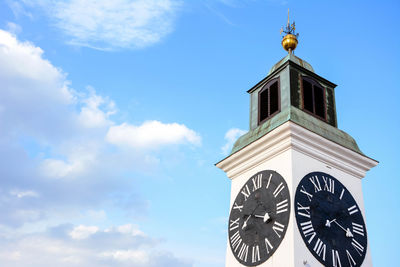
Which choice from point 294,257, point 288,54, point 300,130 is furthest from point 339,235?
point 288,54

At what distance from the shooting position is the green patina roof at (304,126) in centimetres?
1487

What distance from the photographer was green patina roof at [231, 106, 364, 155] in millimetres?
14867

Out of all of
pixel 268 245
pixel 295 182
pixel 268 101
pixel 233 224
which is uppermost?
pixel 268 101

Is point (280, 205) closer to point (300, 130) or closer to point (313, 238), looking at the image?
point (313, 238)

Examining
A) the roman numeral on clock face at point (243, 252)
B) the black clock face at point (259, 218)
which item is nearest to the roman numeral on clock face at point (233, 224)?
the black clock face at point (259, 218)

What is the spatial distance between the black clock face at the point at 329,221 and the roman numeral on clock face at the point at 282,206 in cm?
28

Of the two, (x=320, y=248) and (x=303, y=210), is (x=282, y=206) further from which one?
(x=320, y=248)

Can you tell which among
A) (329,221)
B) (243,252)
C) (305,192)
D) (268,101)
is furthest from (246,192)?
(268,101)

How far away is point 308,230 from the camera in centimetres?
1295

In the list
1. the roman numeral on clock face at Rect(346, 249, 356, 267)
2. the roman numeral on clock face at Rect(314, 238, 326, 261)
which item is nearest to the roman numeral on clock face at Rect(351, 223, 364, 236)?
the roman numeral on clock face at Rect(346, 249, 356, 267)

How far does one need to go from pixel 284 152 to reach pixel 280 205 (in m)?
1.69

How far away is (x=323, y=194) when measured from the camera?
14039 mm

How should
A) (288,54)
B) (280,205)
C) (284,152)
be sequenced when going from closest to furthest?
1. (280,205)
2. (284,152)
3. (288,54)

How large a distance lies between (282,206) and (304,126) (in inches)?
104
